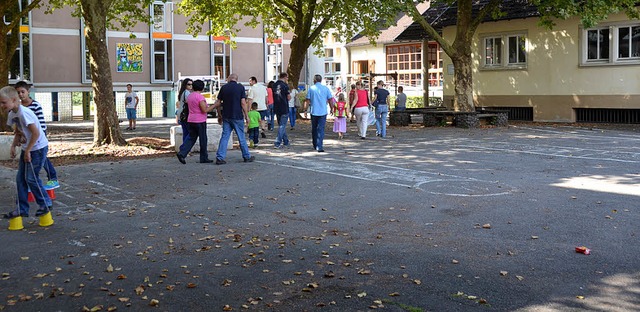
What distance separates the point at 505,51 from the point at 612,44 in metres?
4.73

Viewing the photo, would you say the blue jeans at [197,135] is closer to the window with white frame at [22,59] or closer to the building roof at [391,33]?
the window with white frame at [22,59]

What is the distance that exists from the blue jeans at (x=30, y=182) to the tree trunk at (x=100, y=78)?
9.09 metres

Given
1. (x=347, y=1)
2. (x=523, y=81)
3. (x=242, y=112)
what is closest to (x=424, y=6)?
(x=523, y=81)

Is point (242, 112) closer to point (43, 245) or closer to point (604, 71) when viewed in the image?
point (43, 245)

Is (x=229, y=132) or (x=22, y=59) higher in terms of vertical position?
(x=22, y=59)

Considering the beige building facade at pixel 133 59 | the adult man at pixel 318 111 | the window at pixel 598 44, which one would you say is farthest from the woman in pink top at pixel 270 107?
the window at pixel 598 44

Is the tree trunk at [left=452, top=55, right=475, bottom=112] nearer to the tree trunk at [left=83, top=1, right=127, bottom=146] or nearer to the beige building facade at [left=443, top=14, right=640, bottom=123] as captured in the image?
the beige building facade at [left=443, top=14, right=640, bottom=123]

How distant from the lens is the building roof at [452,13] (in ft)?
93.6

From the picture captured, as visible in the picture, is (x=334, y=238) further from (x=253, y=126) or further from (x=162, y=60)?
(x=162, y=60)

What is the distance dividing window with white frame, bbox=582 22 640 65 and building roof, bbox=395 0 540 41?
216 cm

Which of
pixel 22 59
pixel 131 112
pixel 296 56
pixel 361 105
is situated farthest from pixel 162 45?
pixel 361 105

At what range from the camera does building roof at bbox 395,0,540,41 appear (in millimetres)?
28516

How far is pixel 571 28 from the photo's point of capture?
27.7m

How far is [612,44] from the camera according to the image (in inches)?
1043
